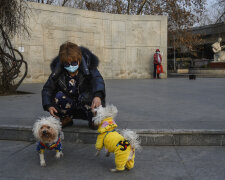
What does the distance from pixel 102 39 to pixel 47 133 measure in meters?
14.1

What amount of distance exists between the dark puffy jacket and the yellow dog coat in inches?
35.1

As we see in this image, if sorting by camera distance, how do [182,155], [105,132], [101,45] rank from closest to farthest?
1. [105,132]
2. [182,155]
3. [101,45]

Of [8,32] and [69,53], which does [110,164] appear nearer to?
[69,53]

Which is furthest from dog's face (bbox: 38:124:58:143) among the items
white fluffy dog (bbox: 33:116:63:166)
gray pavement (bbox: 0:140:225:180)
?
gray pavement (bbox: 0:140:225:180)

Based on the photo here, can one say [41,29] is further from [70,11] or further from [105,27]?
[105,27]

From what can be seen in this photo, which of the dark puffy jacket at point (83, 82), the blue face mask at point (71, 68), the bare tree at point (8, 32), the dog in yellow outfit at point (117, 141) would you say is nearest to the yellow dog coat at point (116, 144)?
the dog in yellow outfit at point (117, 141)

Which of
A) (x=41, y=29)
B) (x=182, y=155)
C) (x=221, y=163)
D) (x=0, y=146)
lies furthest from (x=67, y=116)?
(x=41, y=29)

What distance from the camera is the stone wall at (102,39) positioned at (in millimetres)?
13883

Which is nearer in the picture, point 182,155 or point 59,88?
point 182,155

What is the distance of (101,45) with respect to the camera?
1639 centimetres

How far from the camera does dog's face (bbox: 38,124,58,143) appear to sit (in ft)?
9.17

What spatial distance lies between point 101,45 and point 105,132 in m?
14.0

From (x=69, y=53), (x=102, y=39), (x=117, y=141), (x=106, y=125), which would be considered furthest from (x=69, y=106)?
(x=102, y=39)

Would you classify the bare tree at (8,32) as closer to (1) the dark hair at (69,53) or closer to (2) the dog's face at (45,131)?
(1) the dark hair at (69,53)
